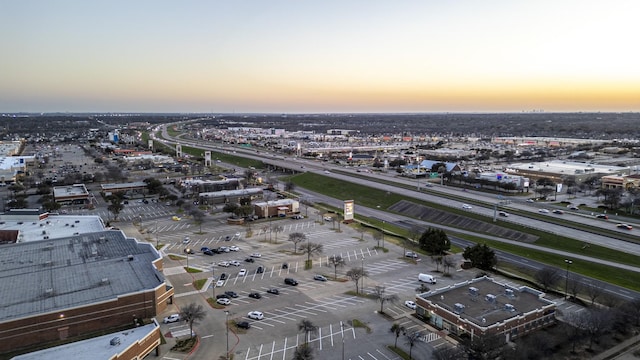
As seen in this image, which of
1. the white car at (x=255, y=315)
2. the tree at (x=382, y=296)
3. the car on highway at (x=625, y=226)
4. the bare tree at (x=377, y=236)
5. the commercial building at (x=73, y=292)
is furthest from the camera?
the car on highway at (x=625, y=226)

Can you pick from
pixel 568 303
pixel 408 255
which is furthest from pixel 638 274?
pixel 408 255

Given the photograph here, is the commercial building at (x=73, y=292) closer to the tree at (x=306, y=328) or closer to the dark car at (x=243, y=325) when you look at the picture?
the dark car at (x=243, y=325)

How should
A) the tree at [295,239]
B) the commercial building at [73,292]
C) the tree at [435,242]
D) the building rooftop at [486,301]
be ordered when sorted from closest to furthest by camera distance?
the commercial building at [73,292] < the building rooftop at [486,301] < the tree at [435,242] < the tree at [295,239]

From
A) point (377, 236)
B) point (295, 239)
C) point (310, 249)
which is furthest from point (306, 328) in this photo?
point (377, 236)

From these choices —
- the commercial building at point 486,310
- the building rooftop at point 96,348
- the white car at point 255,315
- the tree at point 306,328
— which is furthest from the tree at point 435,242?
the building rooftop at point 96,348

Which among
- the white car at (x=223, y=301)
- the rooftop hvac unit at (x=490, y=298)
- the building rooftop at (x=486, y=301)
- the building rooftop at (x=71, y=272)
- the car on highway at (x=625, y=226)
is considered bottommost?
the white car at (x=223, y=301)
